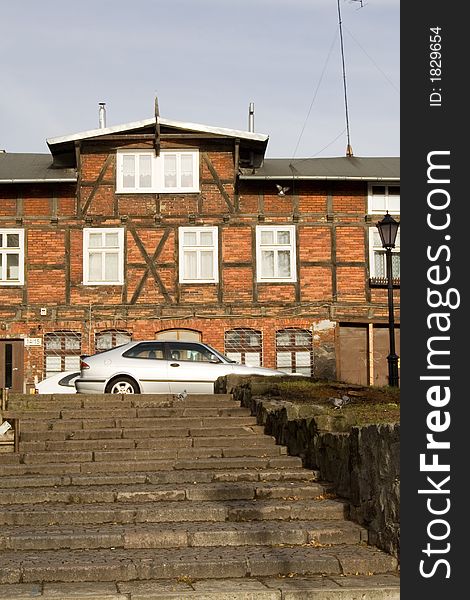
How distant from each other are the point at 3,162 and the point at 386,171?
464 inches

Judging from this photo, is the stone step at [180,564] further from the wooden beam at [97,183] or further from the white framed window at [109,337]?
the wooden beam at [97,183]

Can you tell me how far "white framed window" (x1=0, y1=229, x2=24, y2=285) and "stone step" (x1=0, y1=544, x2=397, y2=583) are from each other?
20259 mm

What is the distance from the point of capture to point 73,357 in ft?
92.8

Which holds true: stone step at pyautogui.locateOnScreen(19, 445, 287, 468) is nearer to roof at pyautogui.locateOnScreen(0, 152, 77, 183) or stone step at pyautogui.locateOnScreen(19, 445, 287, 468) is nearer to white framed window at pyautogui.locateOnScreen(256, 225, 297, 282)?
white framed window at pyautogui.locateOnScreen(256, 225, 297, 282)

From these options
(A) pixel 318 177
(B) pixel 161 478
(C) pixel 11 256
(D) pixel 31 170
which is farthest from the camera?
(D) pixel 31 170

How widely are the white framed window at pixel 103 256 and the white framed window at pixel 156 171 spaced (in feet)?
4.44

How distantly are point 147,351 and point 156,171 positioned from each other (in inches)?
412

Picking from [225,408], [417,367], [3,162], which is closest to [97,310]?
[3,162]

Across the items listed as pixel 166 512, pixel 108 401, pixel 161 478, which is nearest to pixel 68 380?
pixel 108 401

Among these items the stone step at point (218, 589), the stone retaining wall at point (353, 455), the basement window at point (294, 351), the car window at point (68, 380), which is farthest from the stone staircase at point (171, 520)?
the basement window at point (294, 351)

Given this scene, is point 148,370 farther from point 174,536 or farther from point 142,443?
point 174,536

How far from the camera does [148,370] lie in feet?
62.5

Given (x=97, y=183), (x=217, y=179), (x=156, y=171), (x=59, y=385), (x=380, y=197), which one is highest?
(x=156, y=171)

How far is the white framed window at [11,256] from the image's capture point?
28531 mm
